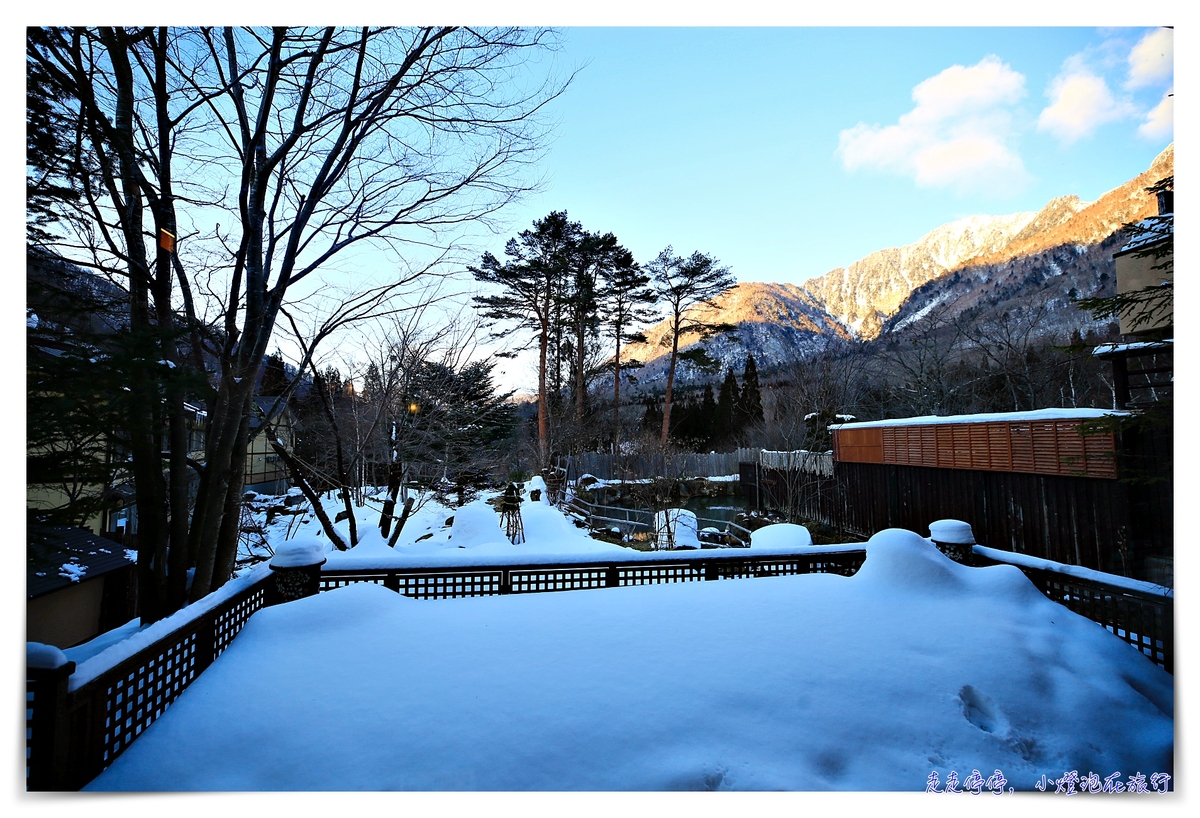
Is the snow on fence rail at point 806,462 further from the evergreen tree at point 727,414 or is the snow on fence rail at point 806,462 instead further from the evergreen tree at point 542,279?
the evergreen tree at point 727,414

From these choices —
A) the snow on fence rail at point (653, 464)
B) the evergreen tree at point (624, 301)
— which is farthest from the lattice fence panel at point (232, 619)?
the evergreen tree at point (624, 301)

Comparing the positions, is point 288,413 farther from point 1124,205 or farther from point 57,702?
point 1124,205

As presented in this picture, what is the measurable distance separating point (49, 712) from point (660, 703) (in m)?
1.57

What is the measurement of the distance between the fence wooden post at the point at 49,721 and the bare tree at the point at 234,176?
3.31 feet

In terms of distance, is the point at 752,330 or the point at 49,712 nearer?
the point at 49,712

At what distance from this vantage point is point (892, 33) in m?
1.92

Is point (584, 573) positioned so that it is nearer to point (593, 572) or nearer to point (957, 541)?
point (593, 572)

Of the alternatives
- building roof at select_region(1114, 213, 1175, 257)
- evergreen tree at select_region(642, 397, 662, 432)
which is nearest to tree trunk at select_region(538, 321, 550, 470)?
evergreen tree at select_region(642, 397, 662, 432)

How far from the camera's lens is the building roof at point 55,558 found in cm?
159

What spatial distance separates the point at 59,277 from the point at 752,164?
10.5 ft

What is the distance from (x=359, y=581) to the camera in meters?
2.72

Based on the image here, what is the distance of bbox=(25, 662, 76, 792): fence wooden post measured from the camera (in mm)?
1134

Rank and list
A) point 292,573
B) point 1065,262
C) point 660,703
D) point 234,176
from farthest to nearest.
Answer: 1. point 1065,262
2. point 234,176
3. point 292,573
4. point 660,703

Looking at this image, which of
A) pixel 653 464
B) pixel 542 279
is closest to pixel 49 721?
pixel 542 279
